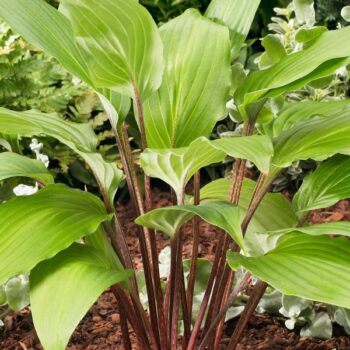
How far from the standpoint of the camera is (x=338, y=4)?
3.50 meters

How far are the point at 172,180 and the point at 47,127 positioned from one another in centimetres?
30

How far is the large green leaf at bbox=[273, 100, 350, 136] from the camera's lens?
1617 mm

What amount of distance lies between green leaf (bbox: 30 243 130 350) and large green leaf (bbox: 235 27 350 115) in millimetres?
486

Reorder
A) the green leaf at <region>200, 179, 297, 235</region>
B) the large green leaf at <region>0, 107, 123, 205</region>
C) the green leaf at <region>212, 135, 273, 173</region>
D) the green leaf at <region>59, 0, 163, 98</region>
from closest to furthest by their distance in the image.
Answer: the green leaf at <region>212, 135, 273, 173</region>
the green leaf at <region>59, 0, 163, 98</region>
the large green leaf at <region>0, 107, 123, 205</region>
the green leaf at <region>200, 179, 297, 235</region>

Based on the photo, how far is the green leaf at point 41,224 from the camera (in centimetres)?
127

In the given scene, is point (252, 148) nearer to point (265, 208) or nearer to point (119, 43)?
point (119, 43)

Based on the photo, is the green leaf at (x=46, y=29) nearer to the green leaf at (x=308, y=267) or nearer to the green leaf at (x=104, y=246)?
the green leaf at (x=104, y=246)

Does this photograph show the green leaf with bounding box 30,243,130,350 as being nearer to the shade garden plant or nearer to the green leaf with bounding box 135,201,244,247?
the shade garden plant

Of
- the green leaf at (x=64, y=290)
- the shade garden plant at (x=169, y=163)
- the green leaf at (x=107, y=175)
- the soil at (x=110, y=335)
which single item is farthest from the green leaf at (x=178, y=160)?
the soil at (x=110, y=335)

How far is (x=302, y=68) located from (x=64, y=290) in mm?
664

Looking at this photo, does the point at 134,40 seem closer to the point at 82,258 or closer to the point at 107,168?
the point at 107,168

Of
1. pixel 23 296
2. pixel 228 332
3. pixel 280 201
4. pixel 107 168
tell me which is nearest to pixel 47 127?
pixel 107 168

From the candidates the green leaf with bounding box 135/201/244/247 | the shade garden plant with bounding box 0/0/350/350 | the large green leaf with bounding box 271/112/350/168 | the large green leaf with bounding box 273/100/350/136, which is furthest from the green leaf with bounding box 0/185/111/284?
the large green leaf with bounding box 273/100/350/136

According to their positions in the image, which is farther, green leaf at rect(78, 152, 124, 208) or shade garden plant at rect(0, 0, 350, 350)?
green leaf at rect(78, 152, 124, 208)
